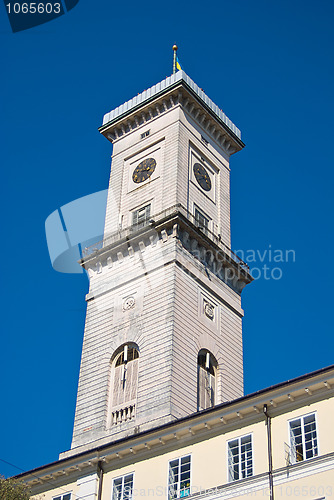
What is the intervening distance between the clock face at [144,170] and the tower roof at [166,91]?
243 inches

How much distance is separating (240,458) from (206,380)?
72.1 ft

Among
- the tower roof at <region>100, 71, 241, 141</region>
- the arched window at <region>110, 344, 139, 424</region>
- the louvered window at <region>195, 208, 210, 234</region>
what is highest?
the tower roof at <region>100, 71, 241, 141</region>

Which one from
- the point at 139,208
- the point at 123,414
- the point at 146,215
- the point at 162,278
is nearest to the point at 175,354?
the point at 123,414

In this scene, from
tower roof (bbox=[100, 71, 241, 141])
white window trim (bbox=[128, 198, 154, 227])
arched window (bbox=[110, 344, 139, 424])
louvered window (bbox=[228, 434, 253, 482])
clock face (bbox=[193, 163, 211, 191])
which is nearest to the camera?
louvered window (bbox=[228, 434, 253, 482])

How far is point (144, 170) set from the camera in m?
67.8

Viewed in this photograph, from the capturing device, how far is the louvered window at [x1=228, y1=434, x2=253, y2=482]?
34.0 m

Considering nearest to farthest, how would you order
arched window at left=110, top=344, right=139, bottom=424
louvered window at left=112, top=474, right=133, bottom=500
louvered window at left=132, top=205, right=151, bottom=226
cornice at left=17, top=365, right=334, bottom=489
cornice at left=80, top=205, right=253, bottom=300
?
cornice at left=17, top=365, right=334, bottom=489
louvered window at left=112, top=474, right=133, bottom=500
arched window at left=110, top=344, right=139, bottom=424
cornice at left=80, top=205, right=253, bottom=300
louvered window at left=132, top=205, right=151, bottom=226

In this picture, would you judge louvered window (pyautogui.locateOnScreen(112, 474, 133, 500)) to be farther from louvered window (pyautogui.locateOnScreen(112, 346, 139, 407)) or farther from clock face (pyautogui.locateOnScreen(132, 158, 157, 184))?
clock face (pyautogui.locateOnScreen(132, 158, 157, 184))

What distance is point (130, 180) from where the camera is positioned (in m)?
68.4

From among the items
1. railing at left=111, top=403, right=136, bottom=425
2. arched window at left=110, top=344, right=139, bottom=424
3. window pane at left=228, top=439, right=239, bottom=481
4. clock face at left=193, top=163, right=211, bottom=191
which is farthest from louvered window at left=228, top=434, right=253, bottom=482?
clock face at left=193, top=163, right=211, bottom=191

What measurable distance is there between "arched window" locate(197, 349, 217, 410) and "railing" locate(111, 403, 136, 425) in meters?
4.30

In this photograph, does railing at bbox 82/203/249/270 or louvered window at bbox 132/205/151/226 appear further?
louvered window at bbox 132/205/151/226

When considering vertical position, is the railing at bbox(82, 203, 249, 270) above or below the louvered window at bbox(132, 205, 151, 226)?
below

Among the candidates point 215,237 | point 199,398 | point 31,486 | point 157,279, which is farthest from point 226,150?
point 31,486
